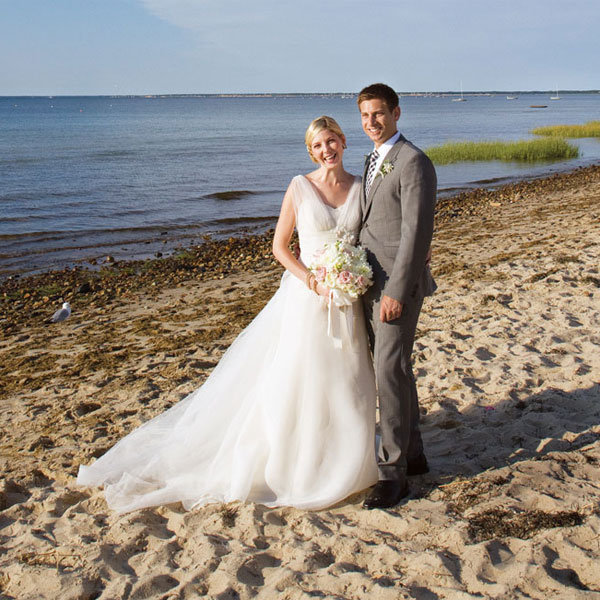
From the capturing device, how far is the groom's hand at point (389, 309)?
3727 millimetres

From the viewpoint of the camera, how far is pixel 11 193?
2308cm

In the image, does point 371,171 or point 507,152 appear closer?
point 371,171

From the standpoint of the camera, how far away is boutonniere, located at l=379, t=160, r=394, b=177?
148 inches

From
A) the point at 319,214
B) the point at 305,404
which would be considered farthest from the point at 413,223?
the point at 305,404

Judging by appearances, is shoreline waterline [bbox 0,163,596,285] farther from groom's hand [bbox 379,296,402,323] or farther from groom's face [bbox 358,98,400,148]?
groom's hand [bbox 379,296,402,323]

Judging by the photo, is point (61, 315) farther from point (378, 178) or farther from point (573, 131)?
point (573, 131)

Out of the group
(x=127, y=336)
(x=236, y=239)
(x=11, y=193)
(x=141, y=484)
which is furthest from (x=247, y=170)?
(x=141, y=484)

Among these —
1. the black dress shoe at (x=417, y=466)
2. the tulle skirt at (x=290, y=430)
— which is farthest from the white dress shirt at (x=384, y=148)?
the black dress shoe at (x=417, y=466)

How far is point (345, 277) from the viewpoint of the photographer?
378cm

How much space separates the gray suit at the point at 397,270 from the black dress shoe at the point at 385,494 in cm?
4

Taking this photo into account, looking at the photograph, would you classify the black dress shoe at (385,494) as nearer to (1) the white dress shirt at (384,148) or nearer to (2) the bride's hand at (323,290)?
(2) the bride's hand at (323,290)

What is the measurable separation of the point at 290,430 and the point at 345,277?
107cm

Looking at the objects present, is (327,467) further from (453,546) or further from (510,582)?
(510,582)

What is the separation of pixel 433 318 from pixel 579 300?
5.71ft
